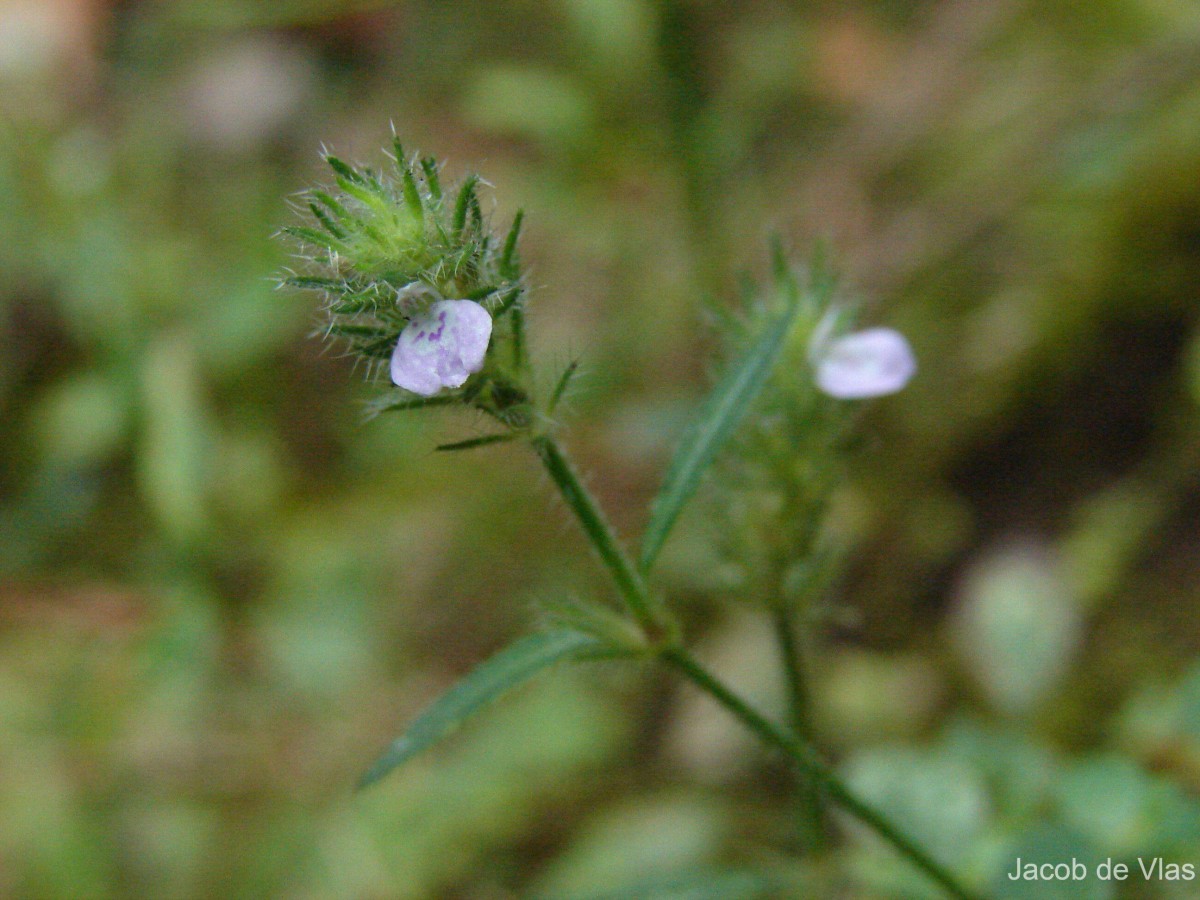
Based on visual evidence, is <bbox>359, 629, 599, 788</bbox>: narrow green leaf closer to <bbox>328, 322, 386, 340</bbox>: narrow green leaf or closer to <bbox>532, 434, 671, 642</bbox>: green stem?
<bbox>532, 434, 671, 642</bbox>: green stem

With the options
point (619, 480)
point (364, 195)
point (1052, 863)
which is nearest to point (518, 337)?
point (364, 195)

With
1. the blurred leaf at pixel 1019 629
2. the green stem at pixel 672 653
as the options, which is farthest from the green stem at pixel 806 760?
the blurred leaf at pixel 1019 629

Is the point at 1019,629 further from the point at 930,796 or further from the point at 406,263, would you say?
the point at 406,263

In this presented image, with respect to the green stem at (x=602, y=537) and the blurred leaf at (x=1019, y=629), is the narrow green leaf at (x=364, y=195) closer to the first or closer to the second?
the green stem at (x=602, y=537)

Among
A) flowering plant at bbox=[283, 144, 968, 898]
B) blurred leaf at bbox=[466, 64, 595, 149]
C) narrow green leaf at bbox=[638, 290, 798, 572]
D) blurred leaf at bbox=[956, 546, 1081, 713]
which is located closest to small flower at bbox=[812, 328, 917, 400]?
flowering plant at bbox=[283, 144, 968, 898]

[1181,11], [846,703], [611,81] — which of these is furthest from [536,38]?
[846,703]

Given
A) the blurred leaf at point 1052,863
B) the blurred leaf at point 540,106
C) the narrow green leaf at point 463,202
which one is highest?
the blurred leaf at point 540,106

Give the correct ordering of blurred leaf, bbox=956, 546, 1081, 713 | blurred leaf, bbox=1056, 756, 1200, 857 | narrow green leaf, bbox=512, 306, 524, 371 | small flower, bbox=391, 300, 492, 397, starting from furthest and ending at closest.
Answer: blurred leaf, bbox=956, 546, 1081, 713 → blurred leaf, bbox=1056, 756, 1200, 857 → narrow green leaf, bbox=512, 306, 524, 371 → small flower, bbox=391, 300, 492, 397

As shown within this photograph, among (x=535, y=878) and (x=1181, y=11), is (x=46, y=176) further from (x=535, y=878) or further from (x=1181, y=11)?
(x=1181, y=11)
